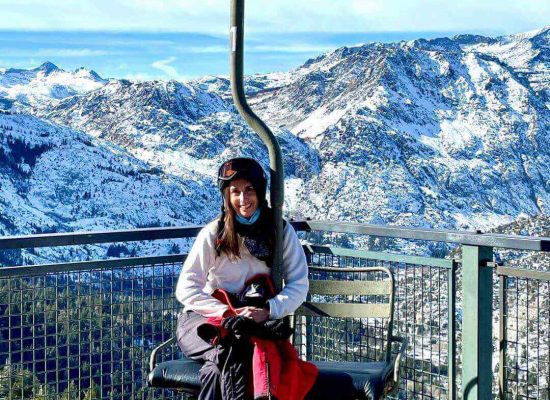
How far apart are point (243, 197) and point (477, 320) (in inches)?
49.5

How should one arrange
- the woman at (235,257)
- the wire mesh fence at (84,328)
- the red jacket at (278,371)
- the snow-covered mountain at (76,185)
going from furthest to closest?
1. the snow-covered mountain at (76,185)
2. the wire mesh fence at (84,328)
3. the woman at (235,257)
4. the red jacket at (278,371)

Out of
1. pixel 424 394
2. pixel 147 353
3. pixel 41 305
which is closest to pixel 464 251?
pixel 424 394

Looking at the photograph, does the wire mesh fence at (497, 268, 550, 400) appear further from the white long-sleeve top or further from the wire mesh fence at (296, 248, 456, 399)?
the white long-sleeve top

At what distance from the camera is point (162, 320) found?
4.08 metres

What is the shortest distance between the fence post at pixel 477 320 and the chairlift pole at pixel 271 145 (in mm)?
984

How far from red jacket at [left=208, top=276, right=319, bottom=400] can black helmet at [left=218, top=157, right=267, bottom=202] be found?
47 centimetres

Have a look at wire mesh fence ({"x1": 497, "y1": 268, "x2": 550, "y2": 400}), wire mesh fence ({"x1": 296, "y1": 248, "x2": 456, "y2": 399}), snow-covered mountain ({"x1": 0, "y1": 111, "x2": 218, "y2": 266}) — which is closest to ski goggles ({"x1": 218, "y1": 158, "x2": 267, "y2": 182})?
wire mesh fence ({"x1": 296, "y1": 248, "x2": 456, "y2": 399})

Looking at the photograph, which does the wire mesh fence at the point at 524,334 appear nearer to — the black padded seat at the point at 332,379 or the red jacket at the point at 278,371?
the black padded seat at the point at 332,379

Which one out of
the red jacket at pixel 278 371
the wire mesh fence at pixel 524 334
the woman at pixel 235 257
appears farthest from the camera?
the wire mesh fence at pixel 524 334

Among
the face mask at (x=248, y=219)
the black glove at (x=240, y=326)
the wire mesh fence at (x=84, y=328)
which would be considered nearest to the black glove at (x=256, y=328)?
the black glove at (x=240, y=326)

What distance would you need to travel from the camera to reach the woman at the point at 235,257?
295 cm

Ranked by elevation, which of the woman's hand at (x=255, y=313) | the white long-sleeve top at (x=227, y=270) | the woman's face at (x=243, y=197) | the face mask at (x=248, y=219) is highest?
the woman's face at (x=243, y=197)

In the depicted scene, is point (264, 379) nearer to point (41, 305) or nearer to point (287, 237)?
point (287, 237)

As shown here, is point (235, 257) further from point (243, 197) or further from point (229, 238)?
point (243, 197)
